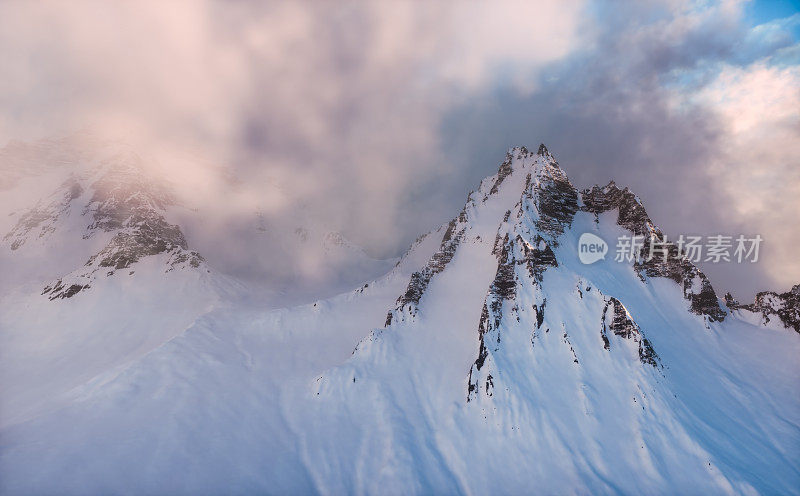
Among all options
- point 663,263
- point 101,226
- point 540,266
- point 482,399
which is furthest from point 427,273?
A: point 101,226

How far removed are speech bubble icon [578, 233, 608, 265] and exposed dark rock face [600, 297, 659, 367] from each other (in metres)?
10.5

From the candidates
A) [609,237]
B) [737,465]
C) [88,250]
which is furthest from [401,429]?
[88,250]

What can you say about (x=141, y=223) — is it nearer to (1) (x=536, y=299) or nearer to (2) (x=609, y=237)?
(1) (x=536, y=299)

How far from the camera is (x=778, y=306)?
44156mm

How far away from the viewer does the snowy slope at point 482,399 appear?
26.6 meters

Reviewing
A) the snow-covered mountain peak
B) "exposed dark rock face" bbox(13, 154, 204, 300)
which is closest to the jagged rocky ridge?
"exposed dark rock face" bbox(13, 154, 204, 300)

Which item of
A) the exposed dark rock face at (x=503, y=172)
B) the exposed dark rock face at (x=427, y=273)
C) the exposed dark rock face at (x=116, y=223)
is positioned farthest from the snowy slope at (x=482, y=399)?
the exposed dark rock face at (x=116, y=223)

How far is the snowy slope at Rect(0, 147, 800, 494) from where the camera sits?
26578 mm

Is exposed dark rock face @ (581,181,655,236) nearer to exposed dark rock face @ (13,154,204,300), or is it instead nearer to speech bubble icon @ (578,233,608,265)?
speech bubble icon @ (578,233,608,265)

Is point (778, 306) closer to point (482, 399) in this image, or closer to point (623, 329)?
point (623, 329)

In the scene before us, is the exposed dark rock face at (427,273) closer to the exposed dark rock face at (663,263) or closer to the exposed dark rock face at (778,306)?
the exposed dark rock face at (663,263)

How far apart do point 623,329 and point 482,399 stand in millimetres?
19517

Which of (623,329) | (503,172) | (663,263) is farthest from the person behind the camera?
(503,172)

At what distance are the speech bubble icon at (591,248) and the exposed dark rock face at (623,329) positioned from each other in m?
10.5
